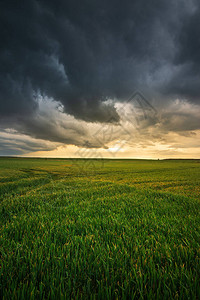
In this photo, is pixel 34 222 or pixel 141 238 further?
pixel 34 222

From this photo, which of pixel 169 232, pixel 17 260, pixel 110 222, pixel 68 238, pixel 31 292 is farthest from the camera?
pixel 110 222

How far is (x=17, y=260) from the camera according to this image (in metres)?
1.90

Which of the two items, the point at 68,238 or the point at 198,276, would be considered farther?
the point at 68,238

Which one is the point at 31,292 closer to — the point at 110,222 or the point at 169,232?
the point at 110,222

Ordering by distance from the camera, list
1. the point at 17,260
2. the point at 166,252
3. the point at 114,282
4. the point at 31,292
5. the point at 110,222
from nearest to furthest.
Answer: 1. the point at 31,292
2. the point at 114,282
3. the point at 17,260
4. the point at 166,252
5. the point at 110,222

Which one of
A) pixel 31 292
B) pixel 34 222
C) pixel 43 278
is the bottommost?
pixel 34 222

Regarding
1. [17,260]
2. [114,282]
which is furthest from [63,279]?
[17,260]

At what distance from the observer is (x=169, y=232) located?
2.83 m

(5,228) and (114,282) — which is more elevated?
(114,282)

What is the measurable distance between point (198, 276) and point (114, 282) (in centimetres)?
117

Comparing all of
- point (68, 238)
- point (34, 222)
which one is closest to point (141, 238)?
point (68, 238)

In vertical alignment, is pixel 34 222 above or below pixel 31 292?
below

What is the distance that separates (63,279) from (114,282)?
0.65 metres

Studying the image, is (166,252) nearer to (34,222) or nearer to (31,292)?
(31,292)
